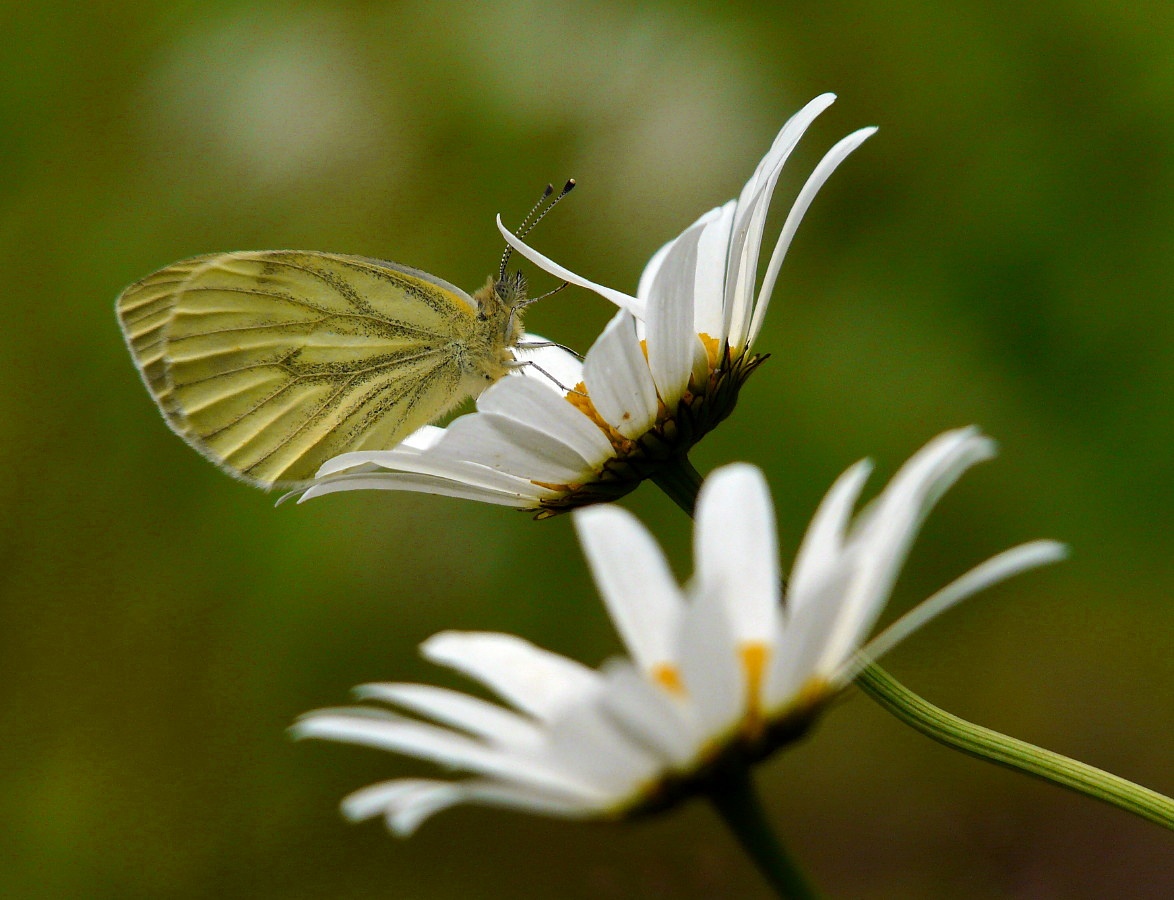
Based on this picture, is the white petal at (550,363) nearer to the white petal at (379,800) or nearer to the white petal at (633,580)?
the white petal at (633,580)

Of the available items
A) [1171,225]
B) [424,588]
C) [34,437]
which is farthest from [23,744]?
[1171,225]

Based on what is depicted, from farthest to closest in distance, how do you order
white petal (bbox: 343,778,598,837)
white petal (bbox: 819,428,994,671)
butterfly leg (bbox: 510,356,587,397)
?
butterfly leg (bbox: 510,356,587,397), white petal (bbox: 819,428,994,671), white petal (bbox: 343,778,598,837)

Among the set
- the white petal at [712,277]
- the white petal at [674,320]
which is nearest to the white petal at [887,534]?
the white petal at [674,320]

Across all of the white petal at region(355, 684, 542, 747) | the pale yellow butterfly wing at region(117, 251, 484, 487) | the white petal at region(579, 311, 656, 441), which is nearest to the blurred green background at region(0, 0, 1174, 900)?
the pale yellow butterfly wing at region(117, 251, 484, 487)

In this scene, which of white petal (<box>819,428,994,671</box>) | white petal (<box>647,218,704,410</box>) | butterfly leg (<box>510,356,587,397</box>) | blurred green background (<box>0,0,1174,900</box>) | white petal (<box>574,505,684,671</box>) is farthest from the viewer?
blurred green background (<box>0,0,1174,900</box>)

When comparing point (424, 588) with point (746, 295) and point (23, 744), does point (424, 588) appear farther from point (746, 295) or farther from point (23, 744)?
point (746, 295)

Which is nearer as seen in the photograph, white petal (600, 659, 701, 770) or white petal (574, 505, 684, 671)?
white petal (600, 659, 701, 770)

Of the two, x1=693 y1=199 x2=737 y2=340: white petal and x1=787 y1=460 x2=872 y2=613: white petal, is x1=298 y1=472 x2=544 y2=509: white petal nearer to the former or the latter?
x1=693 y1=199 x2=737 y2=340: white petal

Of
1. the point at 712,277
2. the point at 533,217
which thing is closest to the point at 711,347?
the point at 712,277

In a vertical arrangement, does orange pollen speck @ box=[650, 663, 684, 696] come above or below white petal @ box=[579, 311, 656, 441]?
below

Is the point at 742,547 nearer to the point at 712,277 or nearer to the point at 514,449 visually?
the point at 514,449
